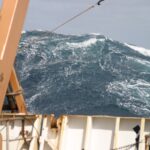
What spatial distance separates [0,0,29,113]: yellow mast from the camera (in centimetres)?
1055

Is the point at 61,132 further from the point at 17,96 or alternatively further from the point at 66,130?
the point at 17,96

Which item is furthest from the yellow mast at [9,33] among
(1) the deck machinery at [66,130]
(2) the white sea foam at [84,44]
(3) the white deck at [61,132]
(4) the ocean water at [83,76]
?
(2) the white sea foam at [84,44]

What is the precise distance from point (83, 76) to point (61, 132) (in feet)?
234

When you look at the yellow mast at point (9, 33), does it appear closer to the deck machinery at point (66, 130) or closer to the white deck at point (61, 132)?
the deck machinery at point (66, 130)

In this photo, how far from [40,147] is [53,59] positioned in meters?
83.8

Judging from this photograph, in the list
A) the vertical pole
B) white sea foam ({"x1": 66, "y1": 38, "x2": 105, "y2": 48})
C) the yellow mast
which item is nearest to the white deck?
the vertical pole

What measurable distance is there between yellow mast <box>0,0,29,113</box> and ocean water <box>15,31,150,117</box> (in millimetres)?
34239

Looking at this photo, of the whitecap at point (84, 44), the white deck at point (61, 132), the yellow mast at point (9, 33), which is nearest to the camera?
the yellow mast at point (9, 33)

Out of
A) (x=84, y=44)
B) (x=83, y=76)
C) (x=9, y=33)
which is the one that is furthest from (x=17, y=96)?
(x=84, y=44)

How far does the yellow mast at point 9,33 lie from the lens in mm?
10547

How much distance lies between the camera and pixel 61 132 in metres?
17.3

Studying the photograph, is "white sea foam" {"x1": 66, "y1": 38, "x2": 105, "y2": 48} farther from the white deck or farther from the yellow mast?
the yellow mast

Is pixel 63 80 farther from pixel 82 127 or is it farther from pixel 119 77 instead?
pixel 82 127

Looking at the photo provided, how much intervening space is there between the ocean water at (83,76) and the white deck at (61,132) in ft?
91.5
